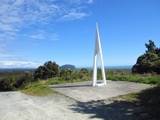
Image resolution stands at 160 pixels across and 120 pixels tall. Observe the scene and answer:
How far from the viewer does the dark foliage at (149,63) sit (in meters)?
25.6

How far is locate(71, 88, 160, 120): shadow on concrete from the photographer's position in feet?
28.5

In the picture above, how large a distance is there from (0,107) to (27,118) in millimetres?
1960

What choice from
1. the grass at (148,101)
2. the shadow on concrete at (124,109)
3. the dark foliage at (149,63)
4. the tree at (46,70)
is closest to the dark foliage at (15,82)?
Answer: the tree at (46,70)

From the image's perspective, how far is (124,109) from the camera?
955 centimetres

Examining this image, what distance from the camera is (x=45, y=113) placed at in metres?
9.12

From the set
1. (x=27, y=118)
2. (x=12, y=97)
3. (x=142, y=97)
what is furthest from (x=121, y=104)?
(x=12, y=97)

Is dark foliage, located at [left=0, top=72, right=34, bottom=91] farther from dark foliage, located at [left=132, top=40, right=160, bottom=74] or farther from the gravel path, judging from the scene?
the gravel path

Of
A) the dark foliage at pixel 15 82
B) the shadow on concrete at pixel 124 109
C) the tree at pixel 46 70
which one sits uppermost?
the tree at pixel 46 70

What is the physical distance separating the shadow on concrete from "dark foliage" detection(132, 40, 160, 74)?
13.3 m

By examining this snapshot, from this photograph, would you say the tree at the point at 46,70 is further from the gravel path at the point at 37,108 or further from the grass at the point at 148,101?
the grass at the point at 148,101

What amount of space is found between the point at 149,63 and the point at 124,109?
1888 cm

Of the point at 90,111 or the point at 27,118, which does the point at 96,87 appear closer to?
the point at 90,111

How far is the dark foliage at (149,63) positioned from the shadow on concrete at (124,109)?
43.7 feet

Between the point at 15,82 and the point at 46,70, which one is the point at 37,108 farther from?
the point at 15,82
